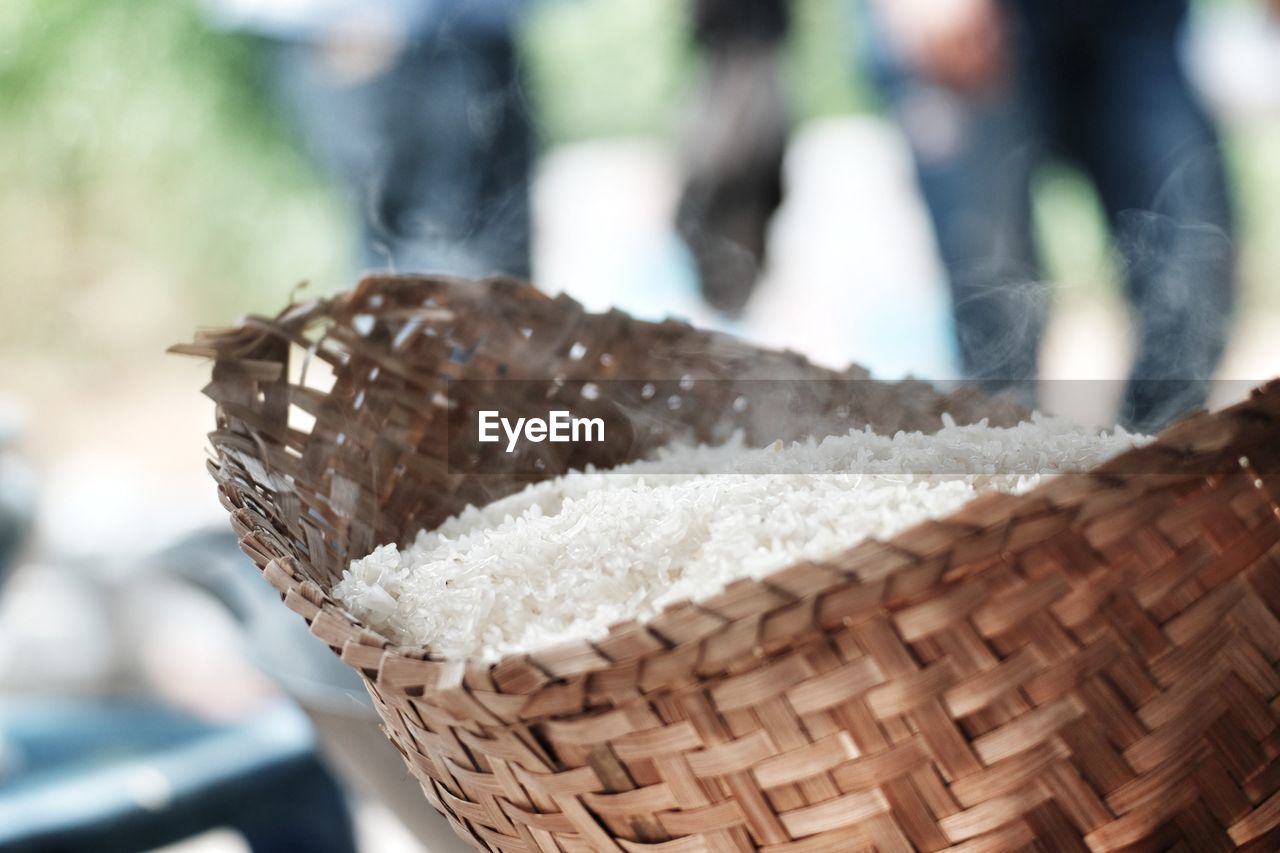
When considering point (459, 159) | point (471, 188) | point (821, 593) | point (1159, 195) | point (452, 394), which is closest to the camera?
point (821, 593)

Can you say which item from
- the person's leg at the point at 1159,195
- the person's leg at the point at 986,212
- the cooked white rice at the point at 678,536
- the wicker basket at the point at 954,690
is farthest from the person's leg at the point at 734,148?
the wicker basket at the point at 954,690

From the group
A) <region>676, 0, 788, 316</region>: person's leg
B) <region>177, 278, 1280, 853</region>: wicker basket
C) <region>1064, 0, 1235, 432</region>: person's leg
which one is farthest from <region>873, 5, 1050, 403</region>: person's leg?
<region>177, 278, 1280, 853</region>: wicker basket

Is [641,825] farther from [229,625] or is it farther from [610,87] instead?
[610,87]

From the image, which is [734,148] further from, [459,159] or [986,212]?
[459,159]

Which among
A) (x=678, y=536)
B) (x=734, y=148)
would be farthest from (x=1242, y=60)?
(x=678, y=536)

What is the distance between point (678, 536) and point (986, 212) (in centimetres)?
234

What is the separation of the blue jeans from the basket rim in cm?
142

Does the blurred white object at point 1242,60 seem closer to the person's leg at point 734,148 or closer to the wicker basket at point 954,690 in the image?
the person's leg at point 734,148

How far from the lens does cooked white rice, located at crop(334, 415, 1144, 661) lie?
1.68 feet

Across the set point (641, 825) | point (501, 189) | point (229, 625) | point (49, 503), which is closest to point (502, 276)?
point (229, 625)

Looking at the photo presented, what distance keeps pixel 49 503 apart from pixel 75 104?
1.40 meters

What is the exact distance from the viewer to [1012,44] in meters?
3.22

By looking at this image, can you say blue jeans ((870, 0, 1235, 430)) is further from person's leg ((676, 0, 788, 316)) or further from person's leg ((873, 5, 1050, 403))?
person's leg ((676, 0, 788, 316))

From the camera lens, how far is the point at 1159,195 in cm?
227
